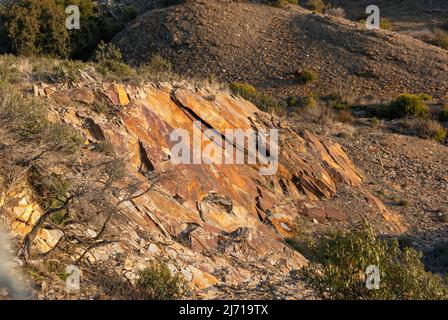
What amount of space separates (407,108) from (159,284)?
1539 centimetres

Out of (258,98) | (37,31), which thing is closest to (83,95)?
(258,98)

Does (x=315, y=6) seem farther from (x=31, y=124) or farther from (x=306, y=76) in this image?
(x=31, y=124)

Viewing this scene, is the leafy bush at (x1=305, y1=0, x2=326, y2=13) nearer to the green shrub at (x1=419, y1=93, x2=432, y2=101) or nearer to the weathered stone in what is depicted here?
the green shrub at (x1=419, y1=93, x2=432, y2=101)

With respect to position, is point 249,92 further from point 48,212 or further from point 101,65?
point 48,212

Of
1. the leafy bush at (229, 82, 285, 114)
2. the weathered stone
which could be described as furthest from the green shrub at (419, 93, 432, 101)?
the weathered stone

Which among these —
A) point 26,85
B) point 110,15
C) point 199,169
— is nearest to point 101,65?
point 26,85

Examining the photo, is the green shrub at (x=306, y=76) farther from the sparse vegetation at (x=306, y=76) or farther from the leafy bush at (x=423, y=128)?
the leafy bush at (x=423, y=128)

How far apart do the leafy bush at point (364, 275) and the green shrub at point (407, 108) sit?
44.2ft

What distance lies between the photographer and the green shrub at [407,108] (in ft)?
66.2

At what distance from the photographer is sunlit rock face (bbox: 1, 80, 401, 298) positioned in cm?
812

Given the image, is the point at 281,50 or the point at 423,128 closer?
the point at 423,128

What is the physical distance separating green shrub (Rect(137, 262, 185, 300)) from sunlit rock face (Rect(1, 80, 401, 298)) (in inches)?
13.7

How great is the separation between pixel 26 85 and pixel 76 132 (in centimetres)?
223

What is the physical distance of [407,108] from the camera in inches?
798
